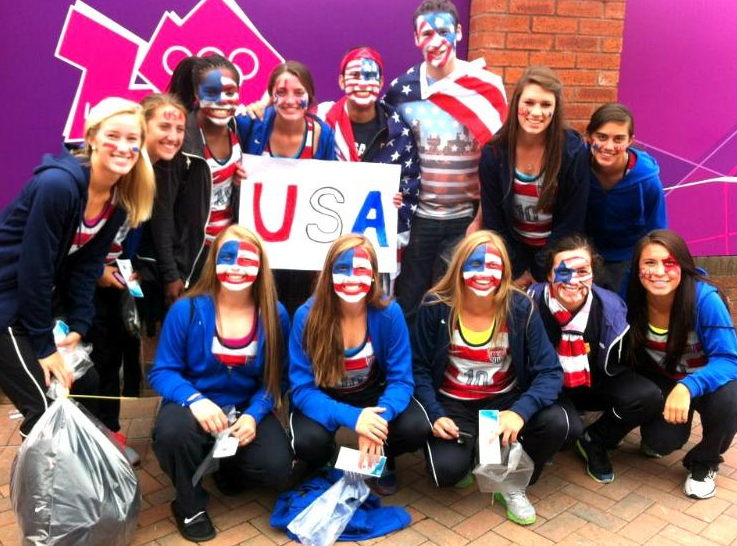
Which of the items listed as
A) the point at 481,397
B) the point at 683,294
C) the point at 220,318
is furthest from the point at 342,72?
the point at 683,294

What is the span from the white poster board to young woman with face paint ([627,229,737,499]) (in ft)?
4.98

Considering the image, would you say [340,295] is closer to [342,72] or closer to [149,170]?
[149,170]

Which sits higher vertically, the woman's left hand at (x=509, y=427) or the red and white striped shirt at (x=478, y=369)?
the red and white striped shirt at (x=478, y=369)

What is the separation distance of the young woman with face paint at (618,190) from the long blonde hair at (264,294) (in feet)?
6.57

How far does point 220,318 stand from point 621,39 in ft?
13.2

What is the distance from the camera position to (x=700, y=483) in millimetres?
3715

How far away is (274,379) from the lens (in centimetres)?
343

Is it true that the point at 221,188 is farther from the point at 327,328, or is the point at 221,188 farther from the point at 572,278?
the point at 572,278

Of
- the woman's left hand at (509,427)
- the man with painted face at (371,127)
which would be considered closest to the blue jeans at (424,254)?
the man with painted face at (371,127)

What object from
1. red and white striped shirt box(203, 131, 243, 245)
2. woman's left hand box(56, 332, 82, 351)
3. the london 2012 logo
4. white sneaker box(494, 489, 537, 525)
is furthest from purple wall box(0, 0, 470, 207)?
white sneaker box(494, 489, 537, 525)

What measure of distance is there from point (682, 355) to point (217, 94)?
3033mm

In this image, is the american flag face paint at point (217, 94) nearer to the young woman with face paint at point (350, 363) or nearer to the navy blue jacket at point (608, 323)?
the young woman with face paint at point (350, 363)

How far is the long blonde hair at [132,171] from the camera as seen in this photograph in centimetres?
309

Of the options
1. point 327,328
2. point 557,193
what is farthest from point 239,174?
point 557,193
